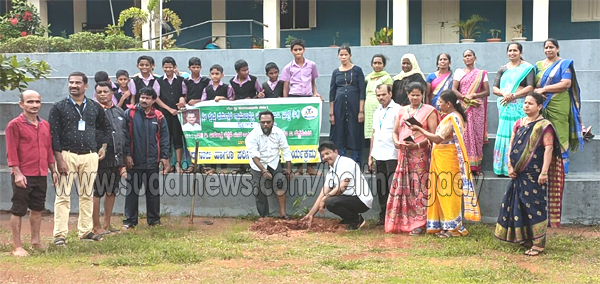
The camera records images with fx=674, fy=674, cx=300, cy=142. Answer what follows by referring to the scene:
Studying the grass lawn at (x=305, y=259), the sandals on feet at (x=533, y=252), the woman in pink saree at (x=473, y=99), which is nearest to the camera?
the grass lawn at (x=305, y=259)

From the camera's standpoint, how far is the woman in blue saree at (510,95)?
27.7ft

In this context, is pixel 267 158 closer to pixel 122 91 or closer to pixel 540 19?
pixel 122 91

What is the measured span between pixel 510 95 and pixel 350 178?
7.41 feet

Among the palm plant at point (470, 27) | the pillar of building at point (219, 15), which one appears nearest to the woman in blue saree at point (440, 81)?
the palm plant at point (470, 27)

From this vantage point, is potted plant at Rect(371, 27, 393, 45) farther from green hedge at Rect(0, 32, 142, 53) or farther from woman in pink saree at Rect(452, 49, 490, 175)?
woman in pink saree at Rect(452, 49, 490, 175)

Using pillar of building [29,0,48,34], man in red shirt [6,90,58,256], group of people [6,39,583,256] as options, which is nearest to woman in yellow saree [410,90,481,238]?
group of people [6,39,583,256]

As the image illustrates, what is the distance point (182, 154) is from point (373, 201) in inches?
116

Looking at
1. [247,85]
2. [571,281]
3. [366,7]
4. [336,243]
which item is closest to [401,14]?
[366,7]

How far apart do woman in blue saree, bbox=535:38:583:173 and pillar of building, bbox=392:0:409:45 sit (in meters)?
7.64

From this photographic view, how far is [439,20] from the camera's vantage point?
1742 centimetres

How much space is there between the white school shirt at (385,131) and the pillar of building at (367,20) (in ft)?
31.5

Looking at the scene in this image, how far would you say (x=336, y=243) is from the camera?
24.6 ft

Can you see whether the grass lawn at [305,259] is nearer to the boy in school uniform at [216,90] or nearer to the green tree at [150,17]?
the boy in school uniform at [216,90]

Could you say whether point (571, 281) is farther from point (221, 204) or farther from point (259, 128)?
point (221, 204)
